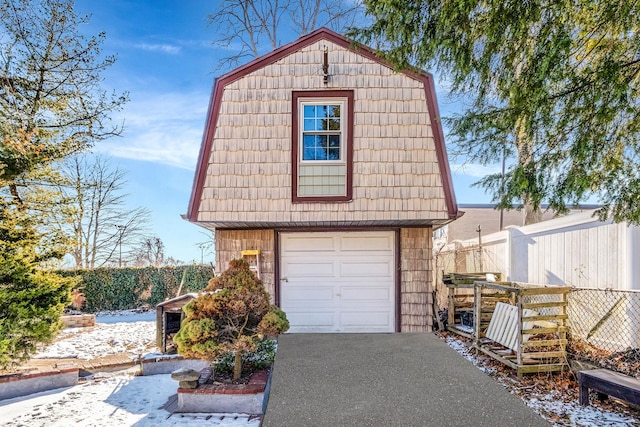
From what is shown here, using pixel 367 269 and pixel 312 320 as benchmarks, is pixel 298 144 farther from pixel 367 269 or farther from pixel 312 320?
pixel 312 320

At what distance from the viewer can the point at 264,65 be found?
6.38 m

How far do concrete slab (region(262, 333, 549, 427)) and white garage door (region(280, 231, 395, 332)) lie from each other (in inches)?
98.4

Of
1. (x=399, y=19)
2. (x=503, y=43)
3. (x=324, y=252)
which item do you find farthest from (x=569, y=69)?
(x=324, y=252)

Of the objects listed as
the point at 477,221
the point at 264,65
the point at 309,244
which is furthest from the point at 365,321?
the point at 477,221

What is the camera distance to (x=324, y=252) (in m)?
7.05

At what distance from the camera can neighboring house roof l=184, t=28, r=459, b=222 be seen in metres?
6.25

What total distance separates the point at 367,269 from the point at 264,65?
3.95m

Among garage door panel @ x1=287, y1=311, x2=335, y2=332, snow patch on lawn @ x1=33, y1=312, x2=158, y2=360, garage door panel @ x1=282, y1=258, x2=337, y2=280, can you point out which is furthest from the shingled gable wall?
snow patch on lawn @ x1=33, y1=312, x2=158, y2=360

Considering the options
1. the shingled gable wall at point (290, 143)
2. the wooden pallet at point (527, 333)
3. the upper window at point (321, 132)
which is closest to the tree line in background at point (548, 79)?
the wooden pallet at point (527, 333)

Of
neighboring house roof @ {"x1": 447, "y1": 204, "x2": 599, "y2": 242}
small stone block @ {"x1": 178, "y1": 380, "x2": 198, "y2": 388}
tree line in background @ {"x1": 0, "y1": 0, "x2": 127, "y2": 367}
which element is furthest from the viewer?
neighboring house roof @ {"x1": 447, "y1": 204, "x2": 599, "y2": 242}

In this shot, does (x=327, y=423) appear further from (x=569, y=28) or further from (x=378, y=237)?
(x=378, y=237)

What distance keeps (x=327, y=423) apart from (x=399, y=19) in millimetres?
3635

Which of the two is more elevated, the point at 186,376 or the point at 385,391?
the point at 385,391

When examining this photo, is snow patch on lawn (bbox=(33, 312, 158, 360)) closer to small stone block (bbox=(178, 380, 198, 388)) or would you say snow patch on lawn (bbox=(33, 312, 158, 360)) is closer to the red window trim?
small stone block (bbox=(178, 380, 198, 388))
